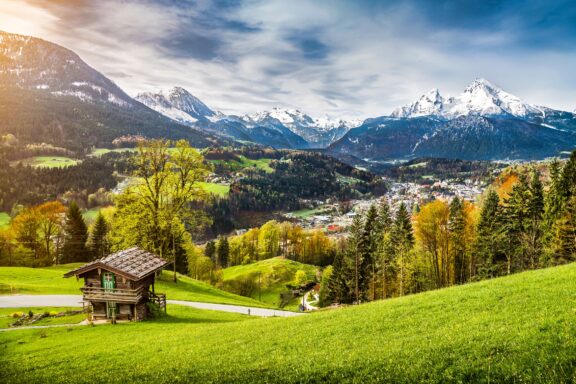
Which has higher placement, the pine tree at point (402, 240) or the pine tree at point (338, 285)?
the pine tree at point (402, 240)

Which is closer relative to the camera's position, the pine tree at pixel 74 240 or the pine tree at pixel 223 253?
the pine tree at pixel 74 240

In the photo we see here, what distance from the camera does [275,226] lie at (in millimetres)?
171875

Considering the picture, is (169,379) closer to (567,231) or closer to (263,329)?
(263,329)

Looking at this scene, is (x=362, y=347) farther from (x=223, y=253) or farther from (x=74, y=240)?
(x=223, y=253)

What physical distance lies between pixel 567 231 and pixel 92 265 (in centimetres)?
6936

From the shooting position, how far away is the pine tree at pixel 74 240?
94.4 m

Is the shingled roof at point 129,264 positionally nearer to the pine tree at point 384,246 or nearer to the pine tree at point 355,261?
the pine tree at point 355,261

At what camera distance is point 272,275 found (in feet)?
412

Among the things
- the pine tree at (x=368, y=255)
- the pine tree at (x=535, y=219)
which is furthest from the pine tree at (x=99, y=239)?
the pine tree at (x=535, y=219)

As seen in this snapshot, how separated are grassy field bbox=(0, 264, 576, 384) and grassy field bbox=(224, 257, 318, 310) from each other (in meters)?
86.9

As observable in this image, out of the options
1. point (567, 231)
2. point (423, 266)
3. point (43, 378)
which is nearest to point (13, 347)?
point (43, 378)

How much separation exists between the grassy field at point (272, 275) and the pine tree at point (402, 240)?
51.5 m

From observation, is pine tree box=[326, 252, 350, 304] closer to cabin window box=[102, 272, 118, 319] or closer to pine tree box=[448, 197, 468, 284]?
pine tree box=[448, 197, 468, 284]

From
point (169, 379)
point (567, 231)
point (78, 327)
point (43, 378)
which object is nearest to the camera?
point (169, 379)
